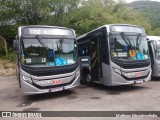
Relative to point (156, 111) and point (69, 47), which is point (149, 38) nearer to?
point (69, 47)

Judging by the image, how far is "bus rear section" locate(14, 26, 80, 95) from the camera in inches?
319

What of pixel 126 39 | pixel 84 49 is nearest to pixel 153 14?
pixel 84 49

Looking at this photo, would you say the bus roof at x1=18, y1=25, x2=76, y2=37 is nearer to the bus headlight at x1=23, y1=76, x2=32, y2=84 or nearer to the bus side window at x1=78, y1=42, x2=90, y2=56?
the bus headlight at x1=23, y1=76, x2=32, y2=84

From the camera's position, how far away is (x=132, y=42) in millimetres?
9352

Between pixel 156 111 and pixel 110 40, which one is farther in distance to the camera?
pixel 110 40

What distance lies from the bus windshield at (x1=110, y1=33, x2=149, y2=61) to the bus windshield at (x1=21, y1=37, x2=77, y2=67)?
6.00 feet

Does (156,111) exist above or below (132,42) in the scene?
below

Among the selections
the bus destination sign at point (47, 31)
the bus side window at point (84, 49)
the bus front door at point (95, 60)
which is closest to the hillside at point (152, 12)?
the bus side window at point (84, 49)

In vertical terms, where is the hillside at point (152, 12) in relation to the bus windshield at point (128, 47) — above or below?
above

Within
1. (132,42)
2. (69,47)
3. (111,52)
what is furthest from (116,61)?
(69,47)

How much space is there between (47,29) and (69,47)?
122cm

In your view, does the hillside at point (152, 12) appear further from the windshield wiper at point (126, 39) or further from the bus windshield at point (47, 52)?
the bus windshield at point (47, 52)

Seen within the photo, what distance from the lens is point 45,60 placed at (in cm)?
838

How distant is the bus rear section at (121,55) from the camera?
8984 millimetres
